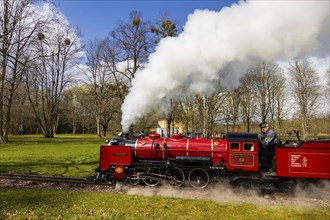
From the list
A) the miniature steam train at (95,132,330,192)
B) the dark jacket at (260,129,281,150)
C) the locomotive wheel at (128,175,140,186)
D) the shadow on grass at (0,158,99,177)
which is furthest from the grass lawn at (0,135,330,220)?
the shadow on grass at (0,158,99,177)

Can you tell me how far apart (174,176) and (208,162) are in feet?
4.26

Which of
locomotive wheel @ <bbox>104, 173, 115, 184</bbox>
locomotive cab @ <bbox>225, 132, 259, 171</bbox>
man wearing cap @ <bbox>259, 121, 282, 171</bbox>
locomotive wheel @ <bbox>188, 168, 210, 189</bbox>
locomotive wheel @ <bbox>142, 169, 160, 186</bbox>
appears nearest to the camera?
locomotive cab @ <bbox>225, 132, 259, 171</bbox>

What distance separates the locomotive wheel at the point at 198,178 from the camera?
352 inches

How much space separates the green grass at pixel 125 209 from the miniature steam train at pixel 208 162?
115 centimetres

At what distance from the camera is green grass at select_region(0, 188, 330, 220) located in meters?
6.46

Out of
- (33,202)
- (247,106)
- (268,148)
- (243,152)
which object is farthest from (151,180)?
(247,106)

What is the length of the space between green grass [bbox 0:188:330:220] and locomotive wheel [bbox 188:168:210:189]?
129cm

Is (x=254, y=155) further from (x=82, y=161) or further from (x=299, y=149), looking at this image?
(x=82, y=161)

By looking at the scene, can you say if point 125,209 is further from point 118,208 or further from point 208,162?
point 208,162

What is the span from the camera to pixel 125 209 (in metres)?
6.90

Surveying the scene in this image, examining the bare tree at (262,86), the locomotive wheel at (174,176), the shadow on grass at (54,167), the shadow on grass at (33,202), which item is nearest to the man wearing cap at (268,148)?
the locomotive wheel at (174,176)

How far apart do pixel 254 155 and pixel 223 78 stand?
586cm

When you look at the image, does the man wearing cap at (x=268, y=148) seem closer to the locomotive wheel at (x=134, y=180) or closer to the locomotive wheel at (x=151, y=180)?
the locomotive wheel at (x=151, y=180)

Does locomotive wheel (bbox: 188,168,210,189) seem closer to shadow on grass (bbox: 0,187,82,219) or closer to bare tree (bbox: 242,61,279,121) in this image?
shadow on grass (bbox: 0,187,82,219)
